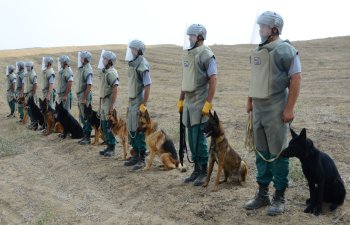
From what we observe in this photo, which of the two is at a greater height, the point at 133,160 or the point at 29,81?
the point at 29,81

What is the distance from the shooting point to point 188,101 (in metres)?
6.82

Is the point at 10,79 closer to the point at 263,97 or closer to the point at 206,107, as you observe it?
the point at 206,107

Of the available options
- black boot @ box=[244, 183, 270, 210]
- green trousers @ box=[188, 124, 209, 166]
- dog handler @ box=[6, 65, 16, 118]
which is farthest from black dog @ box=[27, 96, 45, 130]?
black boot @ box=[244, 183, 270, 210]

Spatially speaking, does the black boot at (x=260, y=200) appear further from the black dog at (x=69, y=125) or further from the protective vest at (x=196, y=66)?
the black dog at (x=69, y=125)

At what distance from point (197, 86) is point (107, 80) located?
297 cm

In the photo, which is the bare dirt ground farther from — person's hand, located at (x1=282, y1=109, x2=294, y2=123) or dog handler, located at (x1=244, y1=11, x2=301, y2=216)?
person's hand, located at (x1=282, y1=109, x2=294, y2=123)

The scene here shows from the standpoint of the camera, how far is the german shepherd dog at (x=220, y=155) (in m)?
6.28

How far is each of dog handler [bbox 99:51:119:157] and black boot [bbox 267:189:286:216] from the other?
437cm

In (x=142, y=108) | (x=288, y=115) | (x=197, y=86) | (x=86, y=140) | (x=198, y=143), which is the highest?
(x=197, y=86)

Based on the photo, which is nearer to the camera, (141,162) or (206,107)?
(206,107)

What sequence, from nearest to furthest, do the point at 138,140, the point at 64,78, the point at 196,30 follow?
1. the point at 196,30
2. the point at 138,140
3. the point at 64,78

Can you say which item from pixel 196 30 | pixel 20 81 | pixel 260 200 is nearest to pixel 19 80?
pixel 20 81

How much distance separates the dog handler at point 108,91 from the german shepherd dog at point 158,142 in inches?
47.7

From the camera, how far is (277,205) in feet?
17.9
